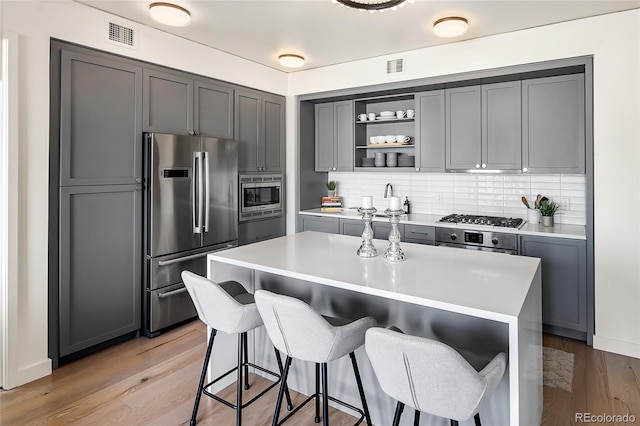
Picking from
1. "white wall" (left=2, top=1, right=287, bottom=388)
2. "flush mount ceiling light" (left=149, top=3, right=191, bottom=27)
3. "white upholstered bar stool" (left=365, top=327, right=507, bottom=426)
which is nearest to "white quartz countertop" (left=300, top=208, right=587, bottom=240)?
"white upholstered bar stool" (left=365, top=327, right=507, bottom=426)

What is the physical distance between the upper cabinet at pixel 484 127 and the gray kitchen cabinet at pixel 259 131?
6.46 feet

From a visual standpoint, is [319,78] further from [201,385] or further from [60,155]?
[201,385]

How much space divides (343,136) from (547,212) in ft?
7.69

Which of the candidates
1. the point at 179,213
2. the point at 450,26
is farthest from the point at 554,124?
the point at 179,213

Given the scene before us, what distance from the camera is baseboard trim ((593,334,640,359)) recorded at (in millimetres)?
3090

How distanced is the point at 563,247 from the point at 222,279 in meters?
2.76

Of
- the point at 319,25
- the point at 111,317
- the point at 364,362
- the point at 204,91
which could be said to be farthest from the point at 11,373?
the point at 319,25

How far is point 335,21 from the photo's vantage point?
131 inches

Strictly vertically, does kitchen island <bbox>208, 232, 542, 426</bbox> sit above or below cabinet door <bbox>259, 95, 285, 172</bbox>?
below

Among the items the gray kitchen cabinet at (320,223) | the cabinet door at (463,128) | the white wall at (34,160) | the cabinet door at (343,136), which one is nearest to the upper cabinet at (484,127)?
the cabinet door at (463,128)

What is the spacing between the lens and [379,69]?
426 centimetres

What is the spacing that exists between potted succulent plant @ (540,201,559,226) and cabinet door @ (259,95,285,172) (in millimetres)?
2866

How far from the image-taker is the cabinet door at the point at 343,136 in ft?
15.9

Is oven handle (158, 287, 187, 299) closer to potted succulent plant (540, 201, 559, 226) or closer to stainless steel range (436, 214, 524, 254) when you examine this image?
stainless steel range (436, 214, 524, 254)
